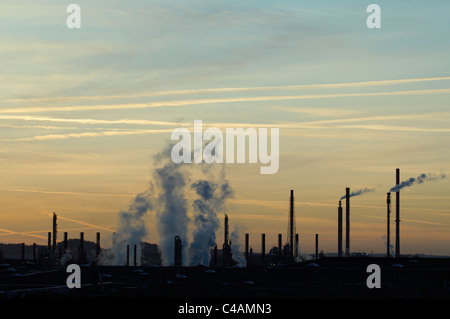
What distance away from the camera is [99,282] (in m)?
Answer: 79.4

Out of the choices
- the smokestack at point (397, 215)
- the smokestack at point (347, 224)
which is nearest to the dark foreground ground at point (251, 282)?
the smokestack at point (397, 215)

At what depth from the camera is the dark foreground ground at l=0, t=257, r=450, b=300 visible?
7825cm

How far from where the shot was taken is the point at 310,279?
300 feet

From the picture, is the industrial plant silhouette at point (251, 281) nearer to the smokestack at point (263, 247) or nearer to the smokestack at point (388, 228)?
the smokestack at point (388, 228)

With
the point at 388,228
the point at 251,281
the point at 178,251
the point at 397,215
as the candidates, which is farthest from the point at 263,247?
the point at 251,281

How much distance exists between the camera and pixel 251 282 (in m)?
86.5

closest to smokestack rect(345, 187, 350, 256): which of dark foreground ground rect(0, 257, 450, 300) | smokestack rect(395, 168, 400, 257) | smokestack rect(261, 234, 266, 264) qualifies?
smokestack rect(395, 168, 400, 257)

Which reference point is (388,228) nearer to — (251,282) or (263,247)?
(263,247)

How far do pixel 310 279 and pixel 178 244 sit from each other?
67.2 m
